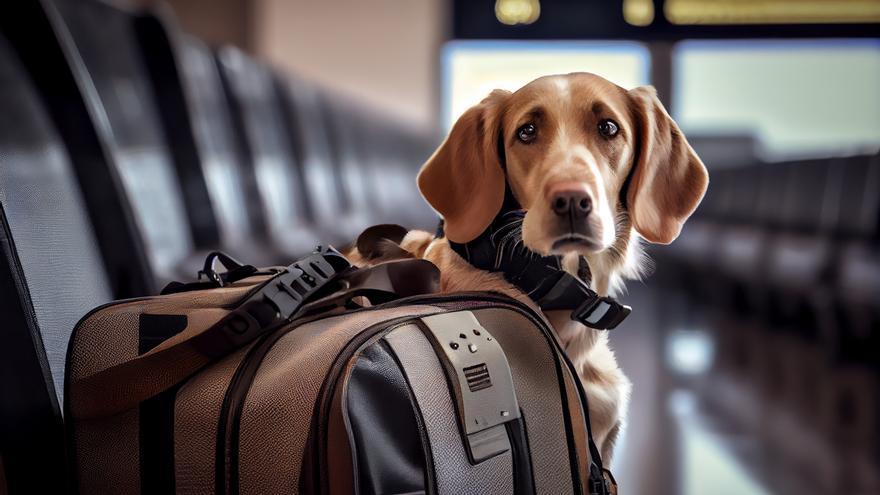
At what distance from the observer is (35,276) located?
122 cm

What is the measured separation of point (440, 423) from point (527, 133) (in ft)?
1.46

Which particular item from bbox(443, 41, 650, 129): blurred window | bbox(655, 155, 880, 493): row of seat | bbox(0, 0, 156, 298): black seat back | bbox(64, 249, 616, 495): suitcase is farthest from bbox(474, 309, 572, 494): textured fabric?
bbox(443, 41, 650, 129): blurred window

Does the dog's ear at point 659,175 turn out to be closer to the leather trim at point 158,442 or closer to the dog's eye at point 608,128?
the dog's eye at point 608,128

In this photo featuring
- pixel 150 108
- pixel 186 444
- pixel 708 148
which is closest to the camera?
pixel 186 444

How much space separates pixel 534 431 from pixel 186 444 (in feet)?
1.27

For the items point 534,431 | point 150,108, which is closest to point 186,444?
point 534,431

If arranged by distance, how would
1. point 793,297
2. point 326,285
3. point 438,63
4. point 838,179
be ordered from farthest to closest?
point 438,63 < point 793,297 < point 838,179 < point 326,285

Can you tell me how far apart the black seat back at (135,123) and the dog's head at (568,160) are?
640mm

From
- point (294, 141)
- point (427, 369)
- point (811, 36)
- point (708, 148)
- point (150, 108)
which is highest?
point (150, 108)

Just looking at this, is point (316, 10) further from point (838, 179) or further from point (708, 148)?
point (838, 179)

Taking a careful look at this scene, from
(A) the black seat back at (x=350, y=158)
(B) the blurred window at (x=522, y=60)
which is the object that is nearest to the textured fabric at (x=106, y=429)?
(A) the black seat back at (x=350, y=158)

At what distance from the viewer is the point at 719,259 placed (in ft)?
18.9

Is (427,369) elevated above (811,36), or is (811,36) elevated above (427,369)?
(427,369)

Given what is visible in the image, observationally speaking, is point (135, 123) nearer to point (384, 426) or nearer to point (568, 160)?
point (568, 160)
